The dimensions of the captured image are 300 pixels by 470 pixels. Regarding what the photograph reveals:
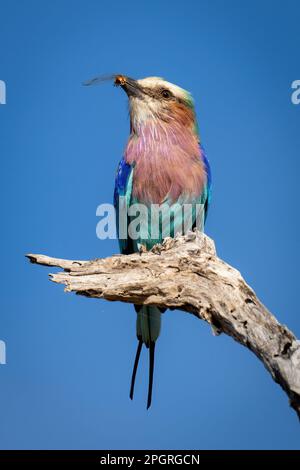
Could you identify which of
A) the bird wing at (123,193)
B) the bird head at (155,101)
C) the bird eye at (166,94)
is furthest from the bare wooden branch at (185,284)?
the bird eye at (166,94)

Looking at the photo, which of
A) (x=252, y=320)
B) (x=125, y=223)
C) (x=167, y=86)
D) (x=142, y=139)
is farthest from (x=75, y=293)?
(x=167, y=86)

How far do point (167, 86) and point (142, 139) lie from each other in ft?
2.01

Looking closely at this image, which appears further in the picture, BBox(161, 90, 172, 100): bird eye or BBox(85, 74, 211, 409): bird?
Result: BBox(161, 90, 172, 100): bird eye

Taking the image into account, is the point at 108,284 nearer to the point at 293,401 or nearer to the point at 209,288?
the point at 209,288

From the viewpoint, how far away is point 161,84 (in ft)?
23.8

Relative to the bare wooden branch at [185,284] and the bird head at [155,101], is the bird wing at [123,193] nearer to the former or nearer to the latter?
the bird head at [155,101]

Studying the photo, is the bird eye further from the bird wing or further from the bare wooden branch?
the bare wooden branch

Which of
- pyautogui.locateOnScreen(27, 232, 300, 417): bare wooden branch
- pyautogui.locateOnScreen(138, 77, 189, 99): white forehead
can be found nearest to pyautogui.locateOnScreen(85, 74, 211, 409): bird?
pyautogui.locateOnScreen(138, 77, 189, 99): white forehead

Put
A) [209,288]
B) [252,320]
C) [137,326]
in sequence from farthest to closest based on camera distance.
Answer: [137,326]
[209,288]
[252,320]

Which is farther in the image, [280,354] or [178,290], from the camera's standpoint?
[178,290]

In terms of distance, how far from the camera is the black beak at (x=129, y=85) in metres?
7.20

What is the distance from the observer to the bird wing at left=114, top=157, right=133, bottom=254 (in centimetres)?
714

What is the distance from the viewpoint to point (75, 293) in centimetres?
550

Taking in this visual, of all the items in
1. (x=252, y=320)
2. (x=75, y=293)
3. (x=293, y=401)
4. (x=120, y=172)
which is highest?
(x=120, y=172)
